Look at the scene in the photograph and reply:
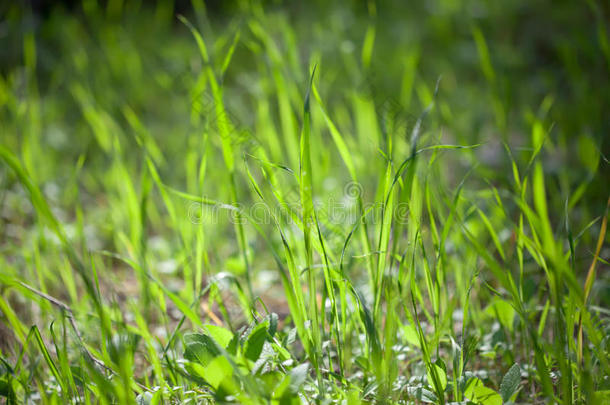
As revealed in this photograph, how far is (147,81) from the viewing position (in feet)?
A: 7.42

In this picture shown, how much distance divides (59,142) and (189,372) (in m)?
1.61

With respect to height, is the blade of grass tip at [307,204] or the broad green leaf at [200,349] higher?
the blade of grass tip at [307,204]

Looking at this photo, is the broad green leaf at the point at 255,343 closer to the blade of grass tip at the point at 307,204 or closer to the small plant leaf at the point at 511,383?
the blade of grass tip at the point at 307,204

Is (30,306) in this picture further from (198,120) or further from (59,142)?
(59,142)

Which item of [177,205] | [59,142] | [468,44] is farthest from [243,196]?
[468,44]

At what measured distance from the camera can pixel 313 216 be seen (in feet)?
2.19

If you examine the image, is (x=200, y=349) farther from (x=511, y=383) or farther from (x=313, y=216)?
(x=511, y=383)

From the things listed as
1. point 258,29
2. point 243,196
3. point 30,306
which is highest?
point 258,29

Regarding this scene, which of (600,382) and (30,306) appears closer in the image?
(600,382)

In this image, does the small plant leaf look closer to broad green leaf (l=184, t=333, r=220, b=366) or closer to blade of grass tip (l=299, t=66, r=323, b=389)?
blade of grass tip (l=299, t=66, r=323, b=389)

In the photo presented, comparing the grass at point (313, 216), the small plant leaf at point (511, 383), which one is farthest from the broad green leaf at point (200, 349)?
the small plant leaf at point (511, 383)

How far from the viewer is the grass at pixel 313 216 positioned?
604 mm

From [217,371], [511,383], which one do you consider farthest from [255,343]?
[511,383]

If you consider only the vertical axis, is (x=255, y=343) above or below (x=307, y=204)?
below
